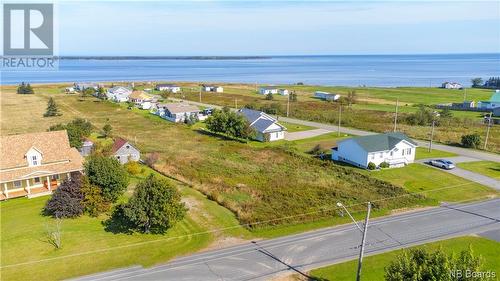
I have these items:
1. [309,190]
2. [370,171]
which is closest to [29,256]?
[309,190]

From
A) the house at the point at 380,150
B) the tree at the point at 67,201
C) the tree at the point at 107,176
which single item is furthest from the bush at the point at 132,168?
the house at the point at 380,150

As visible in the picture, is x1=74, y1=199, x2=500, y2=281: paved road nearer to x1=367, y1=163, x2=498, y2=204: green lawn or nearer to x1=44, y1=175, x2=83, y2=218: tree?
x1=367, y1=163, x2=498, y2=204: green lawn

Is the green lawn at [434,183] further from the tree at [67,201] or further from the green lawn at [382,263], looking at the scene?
the tree at [67,201]

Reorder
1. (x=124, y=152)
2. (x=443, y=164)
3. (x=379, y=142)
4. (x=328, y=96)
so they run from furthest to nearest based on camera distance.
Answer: (x=328, y=96) < (x=124, y=152) < (x=379, y=142) < (x=443, y=164)

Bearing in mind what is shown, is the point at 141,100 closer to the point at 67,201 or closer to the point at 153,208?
the point at 67,201

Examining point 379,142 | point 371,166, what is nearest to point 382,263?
point 371,166

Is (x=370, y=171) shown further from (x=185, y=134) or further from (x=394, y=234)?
(x=185, y=134)
